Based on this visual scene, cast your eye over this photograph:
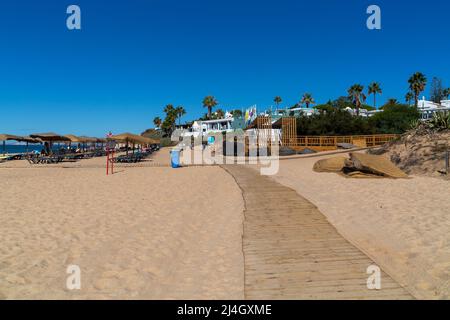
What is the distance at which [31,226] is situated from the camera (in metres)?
6.71

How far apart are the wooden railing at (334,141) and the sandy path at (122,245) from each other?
23.5m

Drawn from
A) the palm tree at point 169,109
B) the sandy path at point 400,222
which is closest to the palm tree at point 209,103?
the palm tree at point 169,109

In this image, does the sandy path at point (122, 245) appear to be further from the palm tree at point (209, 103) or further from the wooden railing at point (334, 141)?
the palm tree at point (209, 103)

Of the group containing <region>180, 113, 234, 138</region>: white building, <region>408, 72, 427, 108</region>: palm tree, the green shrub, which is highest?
<region>408, 72, 427, 108</region>: palm tree

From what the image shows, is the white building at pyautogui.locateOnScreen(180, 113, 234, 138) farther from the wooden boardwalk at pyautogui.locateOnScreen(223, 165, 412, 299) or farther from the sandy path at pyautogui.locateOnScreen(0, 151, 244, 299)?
the wooden boardwalk at pyautogui.locateOnScreen(223, 165, 412, 299)

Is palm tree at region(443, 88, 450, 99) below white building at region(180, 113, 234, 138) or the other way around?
the other way around

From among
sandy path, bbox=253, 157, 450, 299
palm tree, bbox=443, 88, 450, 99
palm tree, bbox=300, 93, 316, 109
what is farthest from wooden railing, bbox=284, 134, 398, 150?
palm tree, bbox=443, 88, 450, 99

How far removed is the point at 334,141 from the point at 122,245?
1154 inches

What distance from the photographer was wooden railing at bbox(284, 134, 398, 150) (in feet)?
101

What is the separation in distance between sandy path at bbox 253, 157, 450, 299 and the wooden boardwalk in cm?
34

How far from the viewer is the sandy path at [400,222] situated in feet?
14.4

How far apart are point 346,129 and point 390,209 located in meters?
29.7

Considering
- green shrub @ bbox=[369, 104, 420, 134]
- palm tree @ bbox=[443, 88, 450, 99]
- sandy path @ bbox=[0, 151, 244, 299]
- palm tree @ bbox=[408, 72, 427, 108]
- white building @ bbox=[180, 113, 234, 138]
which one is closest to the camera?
sandy path @ bbox=[0, 151, 244, 299]

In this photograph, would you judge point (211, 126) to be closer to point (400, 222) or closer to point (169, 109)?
point (169, 109)
